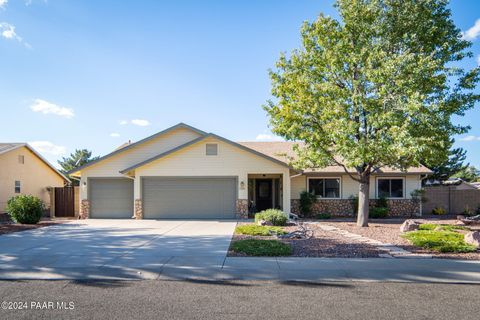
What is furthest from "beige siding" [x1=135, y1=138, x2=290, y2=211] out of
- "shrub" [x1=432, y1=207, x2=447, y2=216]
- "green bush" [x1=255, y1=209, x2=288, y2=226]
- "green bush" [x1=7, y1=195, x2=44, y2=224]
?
"shrub" [x1=432, y1=207, x2=447, y2=216]

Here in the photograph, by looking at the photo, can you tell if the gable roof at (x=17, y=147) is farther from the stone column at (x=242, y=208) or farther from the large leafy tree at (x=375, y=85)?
the large leafy tree at (x=375, y=85)

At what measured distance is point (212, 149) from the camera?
62.1 feet

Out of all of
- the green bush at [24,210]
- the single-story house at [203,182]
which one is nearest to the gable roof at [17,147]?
the single-story house at [203,182]

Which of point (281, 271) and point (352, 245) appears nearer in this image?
point (281, 271)

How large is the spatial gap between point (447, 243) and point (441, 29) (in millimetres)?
8650

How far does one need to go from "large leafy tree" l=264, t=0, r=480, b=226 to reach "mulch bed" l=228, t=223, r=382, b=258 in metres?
3.54

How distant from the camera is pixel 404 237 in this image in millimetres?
11820

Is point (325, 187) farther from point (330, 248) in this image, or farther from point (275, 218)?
point (330, 248)

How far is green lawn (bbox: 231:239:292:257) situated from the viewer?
28.9 feet

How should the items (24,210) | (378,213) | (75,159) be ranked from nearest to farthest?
(24,210) < (378,213) < (75,159)

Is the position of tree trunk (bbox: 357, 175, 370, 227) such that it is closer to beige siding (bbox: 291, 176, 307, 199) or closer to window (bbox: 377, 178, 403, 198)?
beige siding (bbox: 291, 176, 307, 199)

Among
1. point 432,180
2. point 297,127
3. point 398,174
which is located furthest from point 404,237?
point 432,180

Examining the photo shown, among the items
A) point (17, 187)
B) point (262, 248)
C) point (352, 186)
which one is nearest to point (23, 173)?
point (17, 187)

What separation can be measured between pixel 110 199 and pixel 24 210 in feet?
15.8
